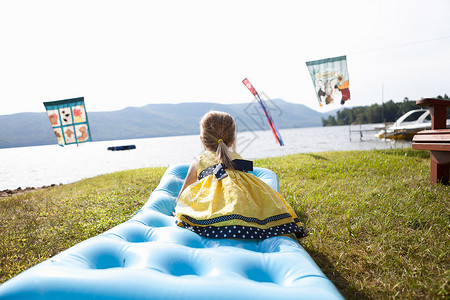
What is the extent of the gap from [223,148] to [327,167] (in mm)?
3688

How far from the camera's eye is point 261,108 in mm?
8305

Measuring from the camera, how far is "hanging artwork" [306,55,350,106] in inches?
365

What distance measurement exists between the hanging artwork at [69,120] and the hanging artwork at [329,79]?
23.8 feet

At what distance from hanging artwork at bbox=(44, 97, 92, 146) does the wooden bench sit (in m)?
8.25

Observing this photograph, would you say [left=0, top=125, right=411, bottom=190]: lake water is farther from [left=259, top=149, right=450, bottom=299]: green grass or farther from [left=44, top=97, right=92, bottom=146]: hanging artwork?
[left=44, top=97, right=92, bottom=146]: hanging artwork

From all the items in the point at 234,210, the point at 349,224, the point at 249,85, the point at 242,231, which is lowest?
the point at 349,224

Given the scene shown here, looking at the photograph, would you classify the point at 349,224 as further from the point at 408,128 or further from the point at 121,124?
the point at 121,124

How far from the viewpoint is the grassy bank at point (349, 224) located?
1.94m

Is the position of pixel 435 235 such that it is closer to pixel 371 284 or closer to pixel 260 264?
pixel 371 284

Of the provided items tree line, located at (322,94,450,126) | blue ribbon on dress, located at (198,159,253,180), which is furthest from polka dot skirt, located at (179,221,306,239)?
tree line, located at (322,94,450,126)

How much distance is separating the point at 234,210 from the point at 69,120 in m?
8.20

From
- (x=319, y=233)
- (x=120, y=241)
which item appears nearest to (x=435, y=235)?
(x=319, y=233)

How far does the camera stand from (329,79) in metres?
9.39

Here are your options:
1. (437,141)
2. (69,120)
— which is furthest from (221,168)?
(69,120)
